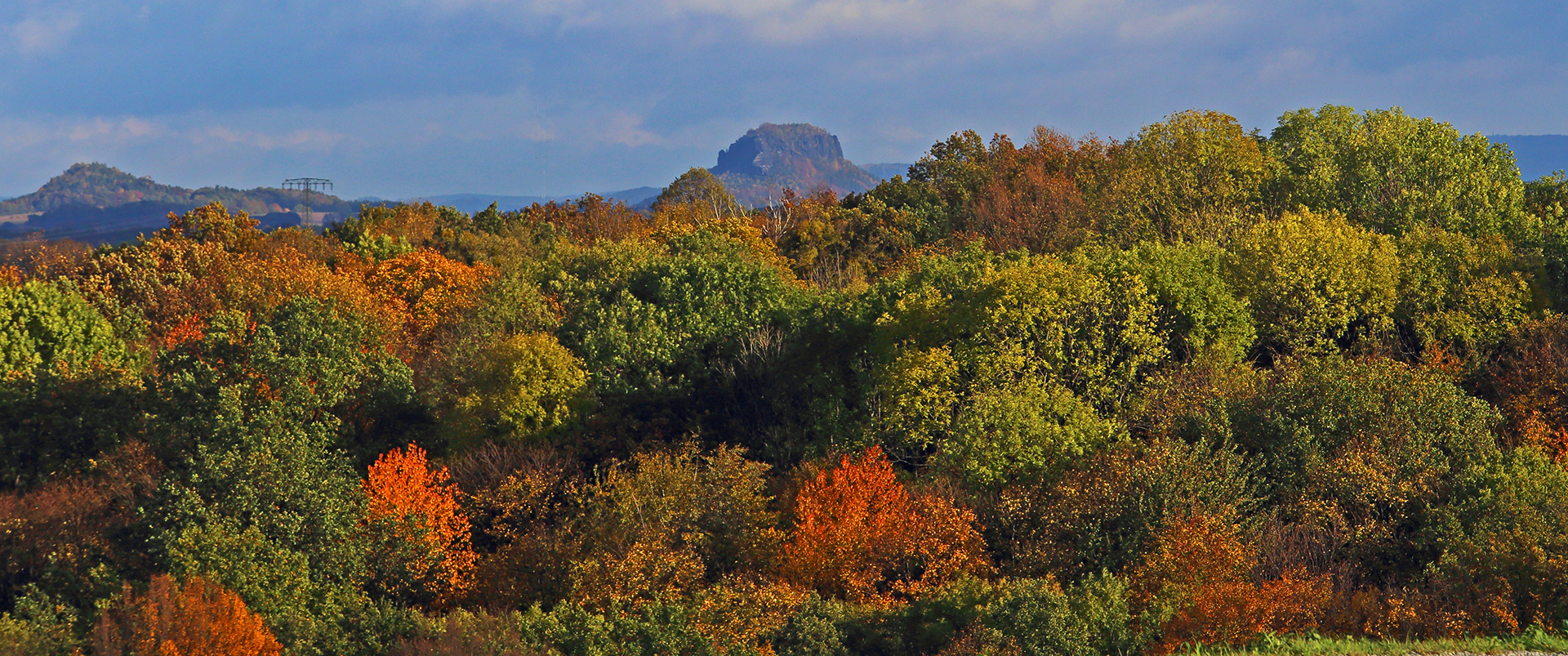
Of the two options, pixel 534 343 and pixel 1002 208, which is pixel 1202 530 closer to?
pixel 534 343

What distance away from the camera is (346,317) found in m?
54.5

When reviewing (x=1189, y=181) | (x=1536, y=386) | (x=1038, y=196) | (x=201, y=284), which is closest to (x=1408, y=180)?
(x=1189, y=181)

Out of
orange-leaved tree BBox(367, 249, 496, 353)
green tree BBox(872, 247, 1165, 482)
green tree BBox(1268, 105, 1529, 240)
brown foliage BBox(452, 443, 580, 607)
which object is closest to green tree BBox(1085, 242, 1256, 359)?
green tree BBox(872, 247, 1165, 482)

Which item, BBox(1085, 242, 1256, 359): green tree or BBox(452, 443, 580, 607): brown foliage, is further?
BBox(1085, 242, 1256, 359): green tree

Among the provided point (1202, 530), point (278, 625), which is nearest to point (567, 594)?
point (278, 625)

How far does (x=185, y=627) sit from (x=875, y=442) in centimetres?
2372

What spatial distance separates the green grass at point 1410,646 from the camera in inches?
896

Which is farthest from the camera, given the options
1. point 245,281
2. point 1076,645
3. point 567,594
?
point 245,281

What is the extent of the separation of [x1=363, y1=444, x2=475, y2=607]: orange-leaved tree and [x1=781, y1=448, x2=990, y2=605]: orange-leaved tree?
41.1 ft

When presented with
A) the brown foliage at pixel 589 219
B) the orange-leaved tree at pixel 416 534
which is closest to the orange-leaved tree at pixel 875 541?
the orange-leaved tree at pixel 416 534

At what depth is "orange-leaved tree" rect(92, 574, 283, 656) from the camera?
30.8 meters

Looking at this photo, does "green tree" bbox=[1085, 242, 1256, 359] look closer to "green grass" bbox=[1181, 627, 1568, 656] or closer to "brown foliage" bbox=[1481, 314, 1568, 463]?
"brown foliage" bbox=[1481, 314, 1568, 463]

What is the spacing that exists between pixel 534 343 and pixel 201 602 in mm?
19160

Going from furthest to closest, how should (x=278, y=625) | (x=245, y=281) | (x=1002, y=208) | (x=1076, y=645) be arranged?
1. (x=1002, y=208)
2. (x=245, y=281)
3. (x=278, y=625)
4. (x=1076, y=645)
